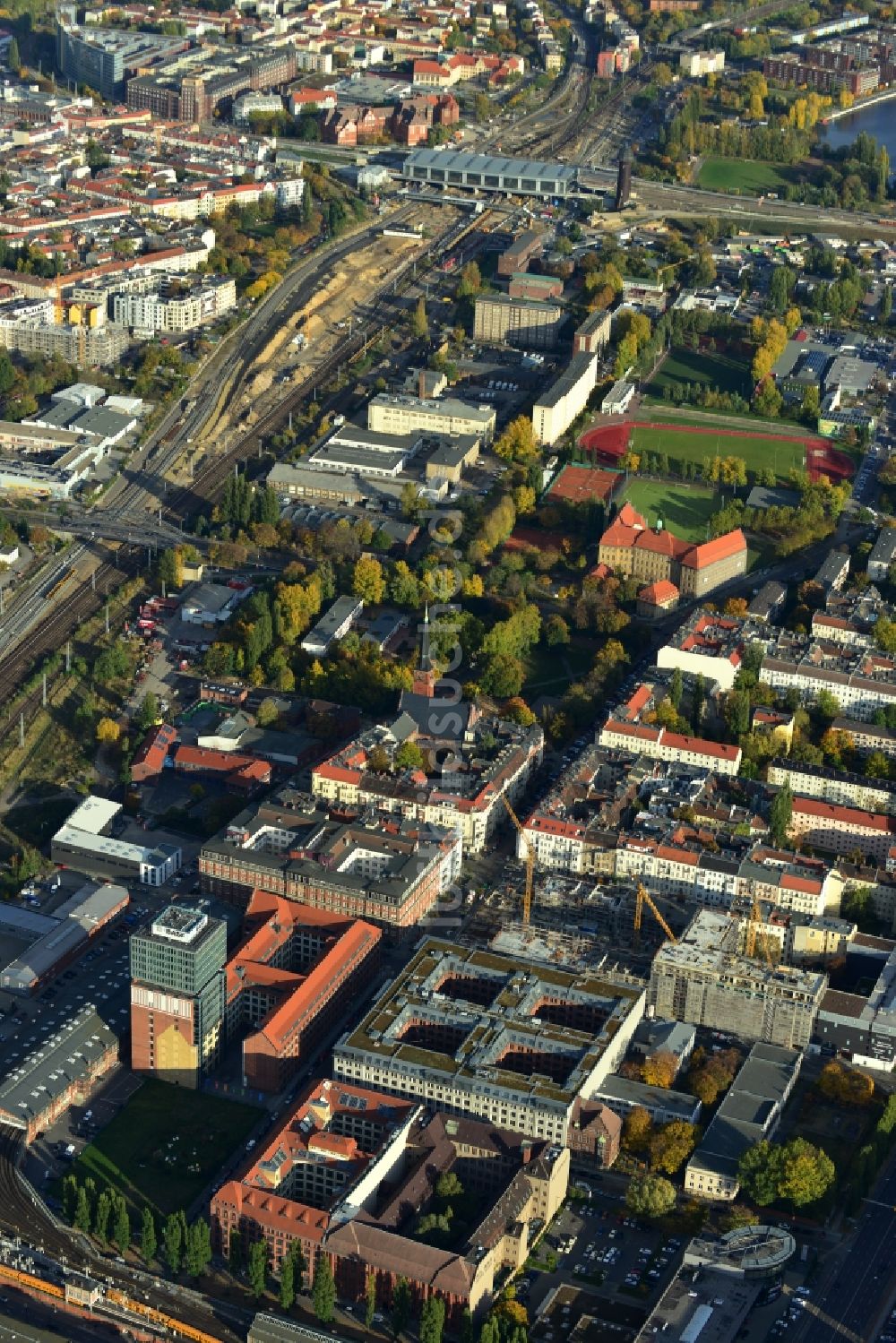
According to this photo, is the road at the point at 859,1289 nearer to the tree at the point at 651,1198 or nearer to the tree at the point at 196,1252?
the tree at the point at 651,1198

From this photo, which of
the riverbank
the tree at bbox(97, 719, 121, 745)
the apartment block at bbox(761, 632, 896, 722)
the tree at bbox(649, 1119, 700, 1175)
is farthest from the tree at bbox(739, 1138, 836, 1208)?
the riverbank

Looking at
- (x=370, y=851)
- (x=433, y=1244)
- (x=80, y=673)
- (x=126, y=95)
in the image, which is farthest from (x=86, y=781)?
(x=126, y=95)

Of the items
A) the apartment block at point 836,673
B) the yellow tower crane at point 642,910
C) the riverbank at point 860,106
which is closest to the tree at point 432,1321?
the yellow tower crane at point 642,910

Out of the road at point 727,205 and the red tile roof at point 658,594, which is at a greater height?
the red tile roof at point 658,594

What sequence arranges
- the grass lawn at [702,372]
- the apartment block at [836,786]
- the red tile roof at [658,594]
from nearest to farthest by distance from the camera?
the apartment block at [836,786], the red tile roof at [658,594], the grass lawn at [702,372]

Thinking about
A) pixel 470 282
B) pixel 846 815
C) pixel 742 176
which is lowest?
pixel 742 176

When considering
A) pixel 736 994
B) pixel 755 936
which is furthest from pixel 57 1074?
pixel 755 936

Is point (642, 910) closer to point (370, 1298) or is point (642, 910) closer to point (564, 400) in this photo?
point (370, 1298)
